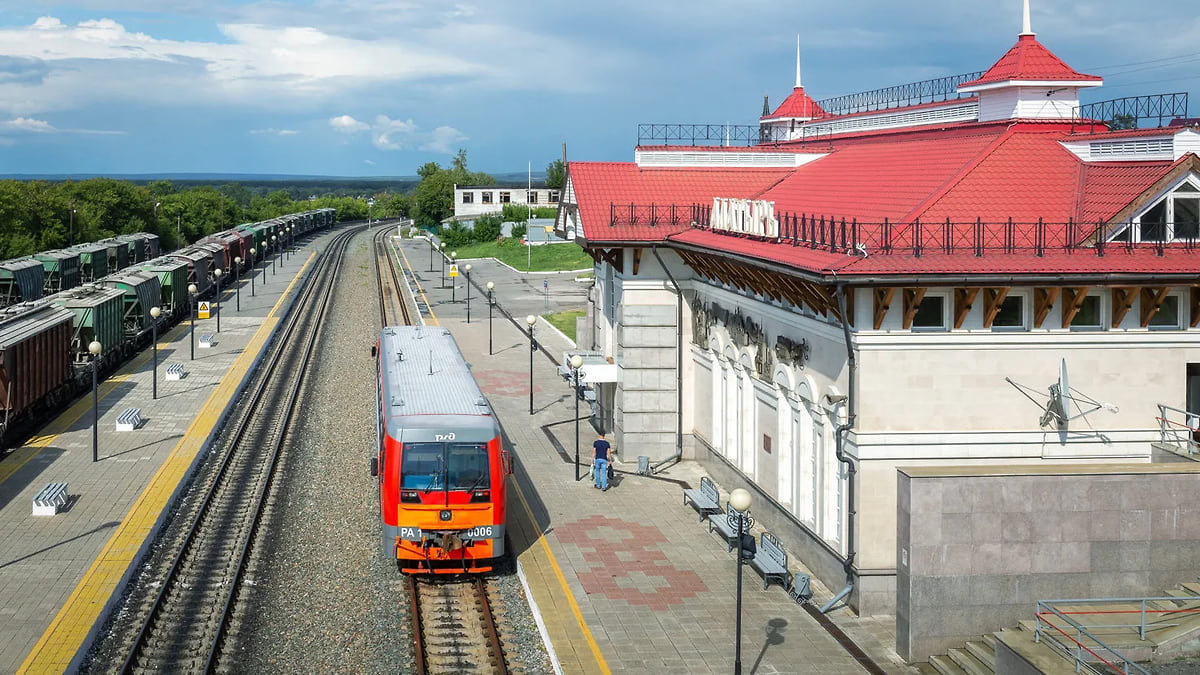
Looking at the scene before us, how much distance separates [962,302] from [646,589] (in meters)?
7.10

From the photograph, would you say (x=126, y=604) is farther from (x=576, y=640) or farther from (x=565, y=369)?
(x=565, y=369)

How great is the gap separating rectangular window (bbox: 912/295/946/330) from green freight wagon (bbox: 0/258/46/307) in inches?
1605

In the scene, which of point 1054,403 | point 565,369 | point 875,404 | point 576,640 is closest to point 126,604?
point 576,640

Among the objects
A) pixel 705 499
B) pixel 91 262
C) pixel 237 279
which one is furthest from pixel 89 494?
pixel 237 279

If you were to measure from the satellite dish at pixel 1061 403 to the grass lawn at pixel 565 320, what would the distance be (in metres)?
35.5

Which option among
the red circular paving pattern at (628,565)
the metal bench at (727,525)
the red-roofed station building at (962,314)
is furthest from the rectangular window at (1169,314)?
the red circular paving pattern at (628,565)

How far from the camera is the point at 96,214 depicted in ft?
306

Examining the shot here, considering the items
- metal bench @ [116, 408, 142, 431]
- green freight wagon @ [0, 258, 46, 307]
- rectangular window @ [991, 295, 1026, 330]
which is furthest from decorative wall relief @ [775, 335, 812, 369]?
green freight wagon @ [0, 258, 46, 307]

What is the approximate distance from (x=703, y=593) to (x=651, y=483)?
324 inches

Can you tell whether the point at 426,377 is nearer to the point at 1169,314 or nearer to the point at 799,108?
the point at 1169,314

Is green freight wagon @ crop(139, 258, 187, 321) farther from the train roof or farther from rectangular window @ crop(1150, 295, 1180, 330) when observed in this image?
rectangular window @ crop(1150, 295, 1180, 330)

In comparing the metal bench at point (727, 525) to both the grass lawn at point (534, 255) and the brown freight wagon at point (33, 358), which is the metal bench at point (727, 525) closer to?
the brown freight wagon at point (33, 358)

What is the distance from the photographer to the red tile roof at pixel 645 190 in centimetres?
2947

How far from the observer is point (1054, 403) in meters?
19.1
